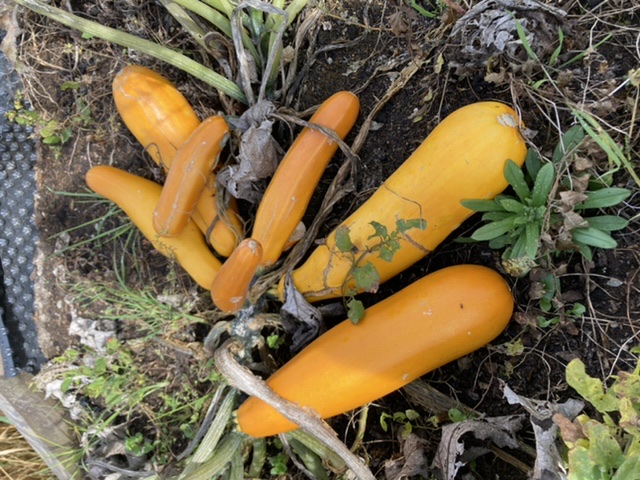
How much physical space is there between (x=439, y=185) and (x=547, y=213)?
1.05ft

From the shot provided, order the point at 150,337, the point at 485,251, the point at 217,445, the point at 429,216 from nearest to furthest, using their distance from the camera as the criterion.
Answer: the point at 429,216 < the point at 485,251 < the point at 217,445 < the point at 150,337

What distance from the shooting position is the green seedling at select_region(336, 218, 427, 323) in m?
1.67

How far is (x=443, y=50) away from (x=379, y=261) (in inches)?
30.7

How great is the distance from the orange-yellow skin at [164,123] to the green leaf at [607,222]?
1.23 metres

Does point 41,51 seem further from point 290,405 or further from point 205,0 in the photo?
point 290,405

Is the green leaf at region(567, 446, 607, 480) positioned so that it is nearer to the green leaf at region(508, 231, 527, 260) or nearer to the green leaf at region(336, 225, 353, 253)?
the green leaf at region(508, 231, 527, 260)

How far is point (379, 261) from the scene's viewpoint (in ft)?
5.98

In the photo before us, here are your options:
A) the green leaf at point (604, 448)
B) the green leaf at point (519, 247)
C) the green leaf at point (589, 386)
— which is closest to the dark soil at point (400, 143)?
the green leaf at point (519, 247)

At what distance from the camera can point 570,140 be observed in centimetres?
163

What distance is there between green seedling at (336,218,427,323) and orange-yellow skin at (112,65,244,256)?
522 mm

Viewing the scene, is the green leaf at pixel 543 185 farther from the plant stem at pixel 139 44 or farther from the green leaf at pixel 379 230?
the plant stem at pixel 139 44

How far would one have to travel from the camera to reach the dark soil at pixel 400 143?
5.52ft

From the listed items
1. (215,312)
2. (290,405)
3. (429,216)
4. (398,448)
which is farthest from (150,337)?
(429,216)

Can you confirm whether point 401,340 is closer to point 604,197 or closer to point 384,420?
point 384,420
